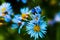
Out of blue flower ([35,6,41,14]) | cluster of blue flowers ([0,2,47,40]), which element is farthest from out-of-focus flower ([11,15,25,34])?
blue flower ([35,6,41,14])

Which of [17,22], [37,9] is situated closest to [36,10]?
[37,9]

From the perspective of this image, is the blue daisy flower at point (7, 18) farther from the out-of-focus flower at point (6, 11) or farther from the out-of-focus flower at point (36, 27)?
the out-of-focus flower at point (36, 27)

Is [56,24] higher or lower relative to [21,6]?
lower

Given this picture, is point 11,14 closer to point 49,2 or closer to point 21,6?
point 21,6

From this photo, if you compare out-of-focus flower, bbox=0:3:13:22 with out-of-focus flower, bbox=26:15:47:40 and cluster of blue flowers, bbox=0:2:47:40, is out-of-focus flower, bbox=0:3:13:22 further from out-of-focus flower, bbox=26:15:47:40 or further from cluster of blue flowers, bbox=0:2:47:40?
out-of-focus flower, bbox=26:15:47:40

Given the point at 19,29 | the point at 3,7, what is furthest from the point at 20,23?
the point at 3,7

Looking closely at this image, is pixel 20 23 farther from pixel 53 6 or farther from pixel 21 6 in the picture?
pixel 53 6
